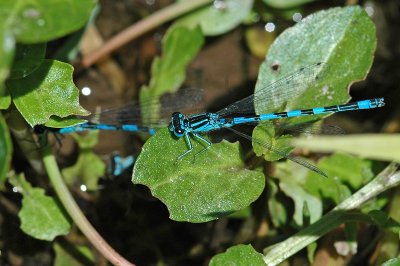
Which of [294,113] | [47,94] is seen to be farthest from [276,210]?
[47,94]

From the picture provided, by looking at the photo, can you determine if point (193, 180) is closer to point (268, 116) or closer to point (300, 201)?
point (268, 116)

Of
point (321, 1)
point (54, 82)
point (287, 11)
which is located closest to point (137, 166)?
point (54, 82)

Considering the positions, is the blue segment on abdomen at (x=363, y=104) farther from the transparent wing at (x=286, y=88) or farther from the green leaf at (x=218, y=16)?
the green leaf at (x=218, y=16)

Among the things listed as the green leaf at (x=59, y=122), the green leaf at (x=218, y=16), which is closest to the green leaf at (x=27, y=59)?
the green leaf at (x=59, y=122)

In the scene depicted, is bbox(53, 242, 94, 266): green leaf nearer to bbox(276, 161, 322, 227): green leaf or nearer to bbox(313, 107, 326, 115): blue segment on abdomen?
bbox(276, 161, 322, 227): green leaf

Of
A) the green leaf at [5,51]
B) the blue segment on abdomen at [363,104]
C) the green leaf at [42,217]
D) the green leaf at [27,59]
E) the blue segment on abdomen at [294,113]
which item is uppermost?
the green leaf at [5,51]

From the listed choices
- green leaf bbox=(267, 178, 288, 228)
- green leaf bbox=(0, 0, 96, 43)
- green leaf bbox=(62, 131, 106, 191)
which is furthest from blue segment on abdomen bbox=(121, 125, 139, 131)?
green leaf bbox=(0, 0, 96, 43)
